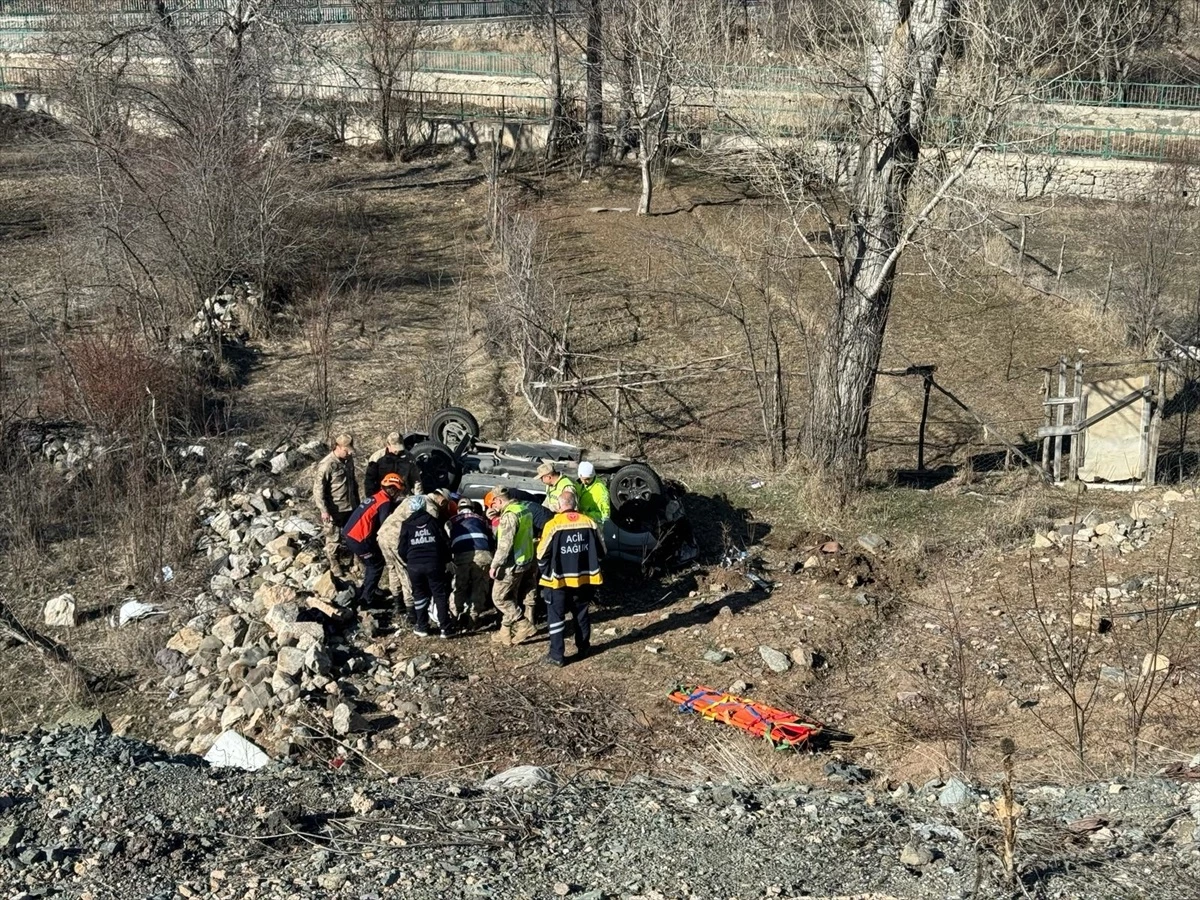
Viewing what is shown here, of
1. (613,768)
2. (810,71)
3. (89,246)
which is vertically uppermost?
(810,71)

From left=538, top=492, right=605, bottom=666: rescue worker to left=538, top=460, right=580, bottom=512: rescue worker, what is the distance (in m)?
0.29

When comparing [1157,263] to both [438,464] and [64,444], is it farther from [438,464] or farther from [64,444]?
[64,444]

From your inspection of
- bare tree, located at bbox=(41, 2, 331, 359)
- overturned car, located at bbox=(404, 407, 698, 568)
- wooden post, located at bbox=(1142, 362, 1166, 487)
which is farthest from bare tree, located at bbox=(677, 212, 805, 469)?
bare tree, located at bbox=(41, 2, 331, 359)

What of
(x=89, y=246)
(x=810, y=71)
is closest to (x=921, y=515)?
(x=810, y=71)

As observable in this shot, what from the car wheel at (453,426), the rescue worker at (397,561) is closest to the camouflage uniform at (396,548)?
the rescue worker at (397,561)

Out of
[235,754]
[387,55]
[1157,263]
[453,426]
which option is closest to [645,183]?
[387,55]

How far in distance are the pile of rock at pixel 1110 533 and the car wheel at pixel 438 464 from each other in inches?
210

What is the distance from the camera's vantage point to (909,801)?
7.81 metres

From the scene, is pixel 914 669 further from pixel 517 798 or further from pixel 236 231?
pixel 236 231

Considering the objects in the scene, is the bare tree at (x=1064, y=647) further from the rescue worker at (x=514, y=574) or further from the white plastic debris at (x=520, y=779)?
the rescue worker at (x=514, y=574)

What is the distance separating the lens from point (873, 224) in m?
12.9

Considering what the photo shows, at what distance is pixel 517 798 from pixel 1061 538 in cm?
628

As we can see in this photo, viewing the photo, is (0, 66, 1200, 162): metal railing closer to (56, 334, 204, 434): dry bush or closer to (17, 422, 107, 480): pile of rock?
(56, 334, 204, 434): dry bush

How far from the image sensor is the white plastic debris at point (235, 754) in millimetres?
8711
